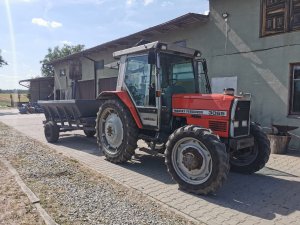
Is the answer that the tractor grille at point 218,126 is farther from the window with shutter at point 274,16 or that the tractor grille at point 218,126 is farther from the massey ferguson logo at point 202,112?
the window with shutter at point 274,16

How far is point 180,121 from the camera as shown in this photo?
19.9 feet

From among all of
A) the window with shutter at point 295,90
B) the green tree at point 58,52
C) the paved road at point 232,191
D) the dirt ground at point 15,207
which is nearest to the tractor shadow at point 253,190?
the paved road at point 232,191

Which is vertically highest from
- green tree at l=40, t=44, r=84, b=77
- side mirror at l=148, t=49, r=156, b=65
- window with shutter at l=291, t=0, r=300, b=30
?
green tree at l=40, t=44, r=84, b=77

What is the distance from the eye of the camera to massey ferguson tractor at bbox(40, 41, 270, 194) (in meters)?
4.98

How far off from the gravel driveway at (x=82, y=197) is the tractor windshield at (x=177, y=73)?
2.36 meters

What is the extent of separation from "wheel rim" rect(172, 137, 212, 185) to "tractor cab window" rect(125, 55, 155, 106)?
1.32 meters

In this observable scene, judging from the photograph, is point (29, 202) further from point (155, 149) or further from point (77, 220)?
point (155, 149)

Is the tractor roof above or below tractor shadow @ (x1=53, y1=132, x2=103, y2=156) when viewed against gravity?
above

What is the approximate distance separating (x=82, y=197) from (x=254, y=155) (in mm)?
3560

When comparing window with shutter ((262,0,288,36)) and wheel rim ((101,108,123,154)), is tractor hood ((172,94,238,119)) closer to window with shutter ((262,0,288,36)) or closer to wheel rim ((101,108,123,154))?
wheel rim ((101,108,123,154))

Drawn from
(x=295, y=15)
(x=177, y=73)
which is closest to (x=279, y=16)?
(x=295, y=15)

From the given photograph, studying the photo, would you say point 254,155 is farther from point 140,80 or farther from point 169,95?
point 140,80

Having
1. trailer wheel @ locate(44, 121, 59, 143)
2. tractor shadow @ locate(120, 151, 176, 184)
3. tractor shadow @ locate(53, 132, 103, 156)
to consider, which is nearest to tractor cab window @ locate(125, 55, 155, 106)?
tractor shadow @ locate(120, 151, 176, 184)

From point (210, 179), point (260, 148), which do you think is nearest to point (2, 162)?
point (210, 179)
